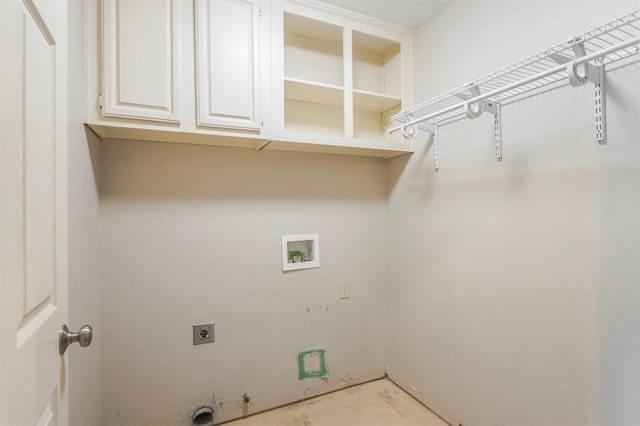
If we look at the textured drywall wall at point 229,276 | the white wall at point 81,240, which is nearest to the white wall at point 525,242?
the textured drywall wall at point 229,276

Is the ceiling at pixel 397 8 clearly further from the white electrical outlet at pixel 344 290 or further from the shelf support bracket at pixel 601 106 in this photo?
the white electrical outlet at pixel 344 290

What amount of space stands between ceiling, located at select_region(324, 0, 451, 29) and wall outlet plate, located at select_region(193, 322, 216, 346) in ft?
6.55

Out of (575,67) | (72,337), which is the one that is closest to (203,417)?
(72,337)

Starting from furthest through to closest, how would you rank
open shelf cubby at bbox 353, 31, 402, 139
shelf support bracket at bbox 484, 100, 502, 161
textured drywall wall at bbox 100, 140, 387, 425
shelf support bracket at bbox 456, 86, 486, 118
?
1. open shelf cubby at bbox 353, 31, 402, 139
2. textured drywall wall at bbox 100, 140, 387, 425
3. shelf support bracket at bbox 484, 100, 502, 161
4. shelf support bracket at bbox 456, 86, 486, 118

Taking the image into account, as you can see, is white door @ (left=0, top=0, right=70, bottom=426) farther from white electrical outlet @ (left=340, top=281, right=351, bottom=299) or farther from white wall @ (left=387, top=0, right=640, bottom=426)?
white wall @ (left=387, top=0, right=640, bottom=426)

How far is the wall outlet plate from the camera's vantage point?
1.82 metres

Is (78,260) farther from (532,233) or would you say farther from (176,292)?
(532,233)

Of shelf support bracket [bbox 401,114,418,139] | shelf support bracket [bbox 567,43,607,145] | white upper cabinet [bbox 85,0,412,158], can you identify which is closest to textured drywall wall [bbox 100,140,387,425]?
white upper cabinet [bbox 85,0,412,158]

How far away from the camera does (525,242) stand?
142 cm

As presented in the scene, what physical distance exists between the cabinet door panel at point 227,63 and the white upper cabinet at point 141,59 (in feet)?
0.39

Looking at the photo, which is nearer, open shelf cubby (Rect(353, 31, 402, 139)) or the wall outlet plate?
the wall outlet plate

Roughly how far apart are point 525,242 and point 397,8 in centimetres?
147

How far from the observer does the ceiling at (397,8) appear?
5.86ft

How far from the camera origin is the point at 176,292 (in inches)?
69.9
